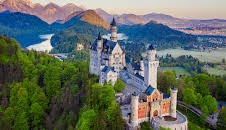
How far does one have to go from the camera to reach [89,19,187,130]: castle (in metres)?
48.4

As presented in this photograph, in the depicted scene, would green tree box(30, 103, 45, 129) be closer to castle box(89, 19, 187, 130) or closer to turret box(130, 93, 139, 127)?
castle box(89, 19, 187, 130)

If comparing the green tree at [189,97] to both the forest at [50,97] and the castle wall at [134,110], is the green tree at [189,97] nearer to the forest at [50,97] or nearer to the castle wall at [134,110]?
the castle wall at [134,110]

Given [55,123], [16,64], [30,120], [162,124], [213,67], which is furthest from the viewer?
[213,67]

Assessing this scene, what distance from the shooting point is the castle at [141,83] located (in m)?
48.4

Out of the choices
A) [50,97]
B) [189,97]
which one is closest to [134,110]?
[189,97]

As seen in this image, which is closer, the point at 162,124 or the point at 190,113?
the point at 162,124

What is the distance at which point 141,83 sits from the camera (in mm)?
61812

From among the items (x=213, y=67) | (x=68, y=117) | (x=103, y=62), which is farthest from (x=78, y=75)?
(x=213, y=67)

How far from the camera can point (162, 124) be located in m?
47.4

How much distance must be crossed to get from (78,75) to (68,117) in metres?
18.2

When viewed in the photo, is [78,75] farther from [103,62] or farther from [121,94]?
[121,94]

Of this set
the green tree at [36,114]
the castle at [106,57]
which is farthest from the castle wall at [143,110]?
the green tree at [36,114]

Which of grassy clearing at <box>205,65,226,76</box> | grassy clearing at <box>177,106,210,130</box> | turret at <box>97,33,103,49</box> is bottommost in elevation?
grassy clearing at <box>177,106,210,130</box>

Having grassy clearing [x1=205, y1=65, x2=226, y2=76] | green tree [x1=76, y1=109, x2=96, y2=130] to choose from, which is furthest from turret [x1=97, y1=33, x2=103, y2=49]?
grassy clearing [x1=205, y1=65, x2=226, y2=76]
